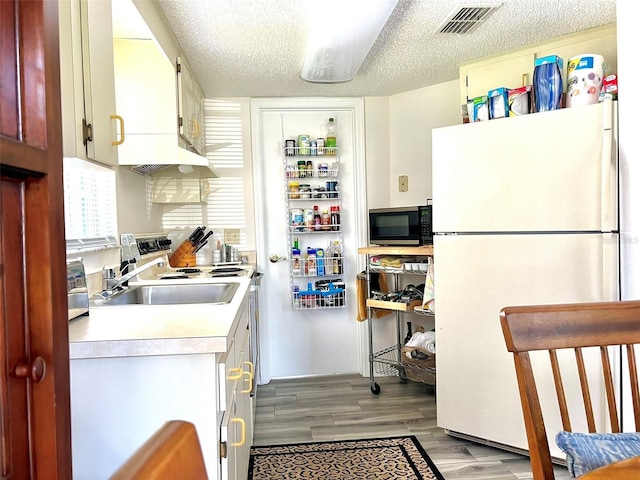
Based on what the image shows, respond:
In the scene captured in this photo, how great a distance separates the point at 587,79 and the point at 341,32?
1139mm

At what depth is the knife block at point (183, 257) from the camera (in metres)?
2.88

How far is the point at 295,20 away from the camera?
6.82 ft

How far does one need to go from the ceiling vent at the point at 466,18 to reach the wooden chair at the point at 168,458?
2.20 metres

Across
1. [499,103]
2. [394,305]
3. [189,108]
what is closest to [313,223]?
[394,305]

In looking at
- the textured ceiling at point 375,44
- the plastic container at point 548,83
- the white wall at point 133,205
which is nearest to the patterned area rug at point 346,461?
the white wall at point 133,205

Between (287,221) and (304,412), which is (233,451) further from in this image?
(287,221)

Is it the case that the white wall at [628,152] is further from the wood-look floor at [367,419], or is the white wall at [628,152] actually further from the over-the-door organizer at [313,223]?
the over-the-door organizer at [313,223]

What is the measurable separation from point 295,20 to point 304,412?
7.48 feet

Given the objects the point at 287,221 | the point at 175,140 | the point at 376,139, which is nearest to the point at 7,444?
the point at 175,140

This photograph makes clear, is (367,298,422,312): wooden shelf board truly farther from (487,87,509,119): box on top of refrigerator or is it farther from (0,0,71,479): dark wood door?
(0,0,71,479): dark wood door

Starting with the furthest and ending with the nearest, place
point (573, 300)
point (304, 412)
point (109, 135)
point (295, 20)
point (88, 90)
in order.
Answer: point (304, 412), point (295, 20), point (573, 300), point (109, 135), point (88, 90)

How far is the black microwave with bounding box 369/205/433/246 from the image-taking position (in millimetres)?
2773

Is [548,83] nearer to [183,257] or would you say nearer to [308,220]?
[308,220]

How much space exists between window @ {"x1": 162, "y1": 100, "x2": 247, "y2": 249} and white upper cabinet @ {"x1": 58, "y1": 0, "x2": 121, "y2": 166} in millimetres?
1863
